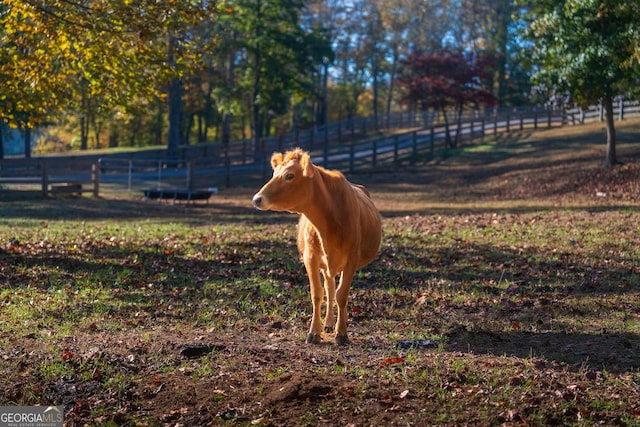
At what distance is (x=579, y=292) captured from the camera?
Result: 10.6 m

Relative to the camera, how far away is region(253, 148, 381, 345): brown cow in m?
7.40

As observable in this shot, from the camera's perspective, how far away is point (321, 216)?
7707 mm

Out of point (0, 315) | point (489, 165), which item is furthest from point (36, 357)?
point (489, 165)

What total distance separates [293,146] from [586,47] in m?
25.0

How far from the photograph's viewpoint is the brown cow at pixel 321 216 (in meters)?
7.40

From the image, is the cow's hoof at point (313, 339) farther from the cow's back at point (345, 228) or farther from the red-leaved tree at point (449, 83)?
the red-leaved tree at point (449, 83)

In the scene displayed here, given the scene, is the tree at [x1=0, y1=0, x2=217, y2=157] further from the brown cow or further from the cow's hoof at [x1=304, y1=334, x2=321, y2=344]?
the cow's hoof at [x1=304, y1=334, x2=321, y2=344]

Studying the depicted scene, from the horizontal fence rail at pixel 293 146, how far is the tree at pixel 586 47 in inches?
427

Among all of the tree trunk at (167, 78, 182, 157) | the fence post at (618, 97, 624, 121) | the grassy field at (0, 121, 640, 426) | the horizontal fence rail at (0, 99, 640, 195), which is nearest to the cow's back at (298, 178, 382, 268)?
the grassy field at (0, 121, 640, 426)

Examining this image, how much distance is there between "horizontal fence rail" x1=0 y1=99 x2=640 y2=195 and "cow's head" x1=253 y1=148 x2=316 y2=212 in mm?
22450

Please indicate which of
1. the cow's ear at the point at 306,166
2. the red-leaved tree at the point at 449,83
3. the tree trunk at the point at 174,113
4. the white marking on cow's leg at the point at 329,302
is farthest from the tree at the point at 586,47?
the tree trunk at the point at 174,113

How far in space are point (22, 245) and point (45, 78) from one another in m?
3.25

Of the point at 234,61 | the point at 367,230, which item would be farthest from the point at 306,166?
the point at 234,61

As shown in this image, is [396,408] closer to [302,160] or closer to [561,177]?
[302,160]
